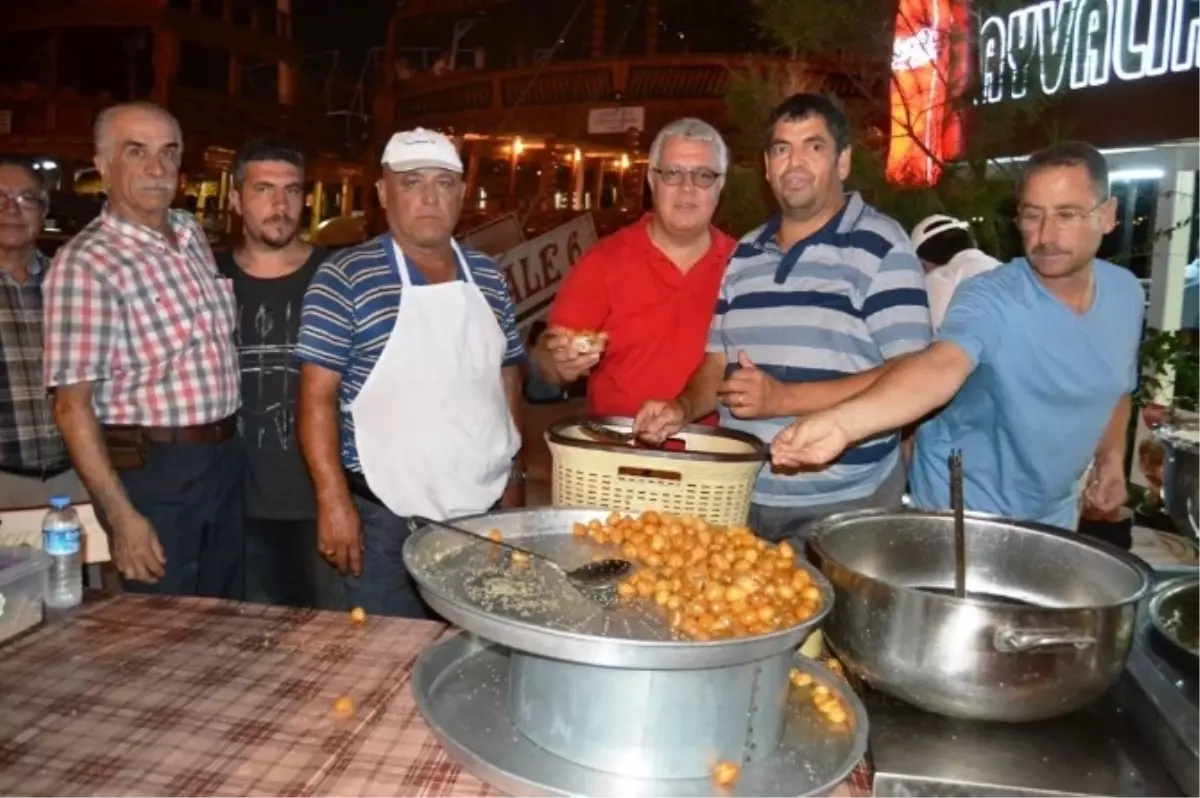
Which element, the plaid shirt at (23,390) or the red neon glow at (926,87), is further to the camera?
the red neon glow at (926,87)

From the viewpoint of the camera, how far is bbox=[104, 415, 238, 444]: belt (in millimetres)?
2941

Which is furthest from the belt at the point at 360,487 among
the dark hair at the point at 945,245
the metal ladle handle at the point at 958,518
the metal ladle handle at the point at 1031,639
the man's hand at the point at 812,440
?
the dark hair at the point at 945,245

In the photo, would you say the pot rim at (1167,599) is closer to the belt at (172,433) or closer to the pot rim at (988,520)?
the pot rim at (988,520)

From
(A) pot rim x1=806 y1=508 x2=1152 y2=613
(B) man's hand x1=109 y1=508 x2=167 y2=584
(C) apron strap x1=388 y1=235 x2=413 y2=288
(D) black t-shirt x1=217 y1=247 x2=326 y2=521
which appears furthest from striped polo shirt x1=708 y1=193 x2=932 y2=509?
(B) man's hand x1=109 y1=508 x2=167 y2=584

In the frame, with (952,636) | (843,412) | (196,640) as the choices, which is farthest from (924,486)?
(196,640)

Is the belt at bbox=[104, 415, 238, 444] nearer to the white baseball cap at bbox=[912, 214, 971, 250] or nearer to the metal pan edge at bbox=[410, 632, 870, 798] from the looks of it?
the metal pan edge at bbox=[410, 632, 870, 798]

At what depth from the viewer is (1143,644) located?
5.85ft

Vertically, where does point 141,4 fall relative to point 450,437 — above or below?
above

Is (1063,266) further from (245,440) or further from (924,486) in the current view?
(245,440)

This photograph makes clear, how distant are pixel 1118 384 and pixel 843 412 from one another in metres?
1.03

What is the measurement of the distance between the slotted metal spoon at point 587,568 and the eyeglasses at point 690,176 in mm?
1628

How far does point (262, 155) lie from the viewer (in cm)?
344

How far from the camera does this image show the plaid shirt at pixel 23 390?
351 cm

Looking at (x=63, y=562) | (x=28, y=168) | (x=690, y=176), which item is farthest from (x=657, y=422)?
(x=28, y=168)
